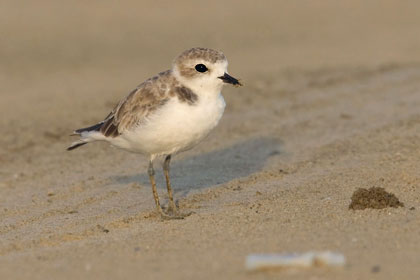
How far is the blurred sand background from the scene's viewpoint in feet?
18.2

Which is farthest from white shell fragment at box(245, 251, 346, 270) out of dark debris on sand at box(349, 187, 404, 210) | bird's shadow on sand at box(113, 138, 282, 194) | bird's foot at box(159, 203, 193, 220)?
bird's shadow on sand at box(113, 138, 282, 194)

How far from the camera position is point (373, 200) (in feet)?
21.5

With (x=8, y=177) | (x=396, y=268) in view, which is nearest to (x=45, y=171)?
(x=8, y=177)

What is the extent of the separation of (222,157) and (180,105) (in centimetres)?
297

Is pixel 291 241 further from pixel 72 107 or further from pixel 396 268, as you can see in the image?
pixel 72 107

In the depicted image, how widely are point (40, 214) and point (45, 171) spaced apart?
194 centimetres

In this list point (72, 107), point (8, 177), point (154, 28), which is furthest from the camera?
point (154, 28)

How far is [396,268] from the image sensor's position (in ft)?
16.2

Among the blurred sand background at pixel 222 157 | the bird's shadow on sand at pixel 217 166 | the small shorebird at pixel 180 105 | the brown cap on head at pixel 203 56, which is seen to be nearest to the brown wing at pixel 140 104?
the small shorebird at pixel 180 105

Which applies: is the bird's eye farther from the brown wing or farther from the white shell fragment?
the white shell fragment

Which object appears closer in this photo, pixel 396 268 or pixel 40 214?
pixel 396 268

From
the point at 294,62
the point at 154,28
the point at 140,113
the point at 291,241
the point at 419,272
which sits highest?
the point at 154,28

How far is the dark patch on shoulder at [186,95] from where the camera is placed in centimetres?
652

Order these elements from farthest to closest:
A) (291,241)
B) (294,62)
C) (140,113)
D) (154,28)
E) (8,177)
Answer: (154,28) < (294,62) < (8,177) < (140,113) < (291,241)
